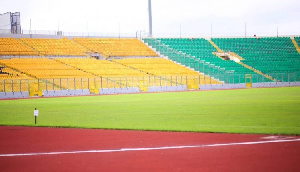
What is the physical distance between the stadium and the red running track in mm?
27

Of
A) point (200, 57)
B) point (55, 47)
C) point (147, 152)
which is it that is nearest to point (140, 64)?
point (200, 57)

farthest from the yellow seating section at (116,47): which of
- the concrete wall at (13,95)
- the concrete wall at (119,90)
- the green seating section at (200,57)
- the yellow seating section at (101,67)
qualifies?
the concrete wall at (13,95)

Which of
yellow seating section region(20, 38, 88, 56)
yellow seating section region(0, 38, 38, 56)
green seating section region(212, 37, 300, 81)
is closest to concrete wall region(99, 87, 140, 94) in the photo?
yellow seating section region(20, 38, 88, 56)

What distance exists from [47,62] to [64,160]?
57208mm

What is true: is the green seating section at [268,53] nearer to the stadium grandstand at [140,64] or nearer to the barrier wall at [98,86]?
the stadium grandstand at [140,64]

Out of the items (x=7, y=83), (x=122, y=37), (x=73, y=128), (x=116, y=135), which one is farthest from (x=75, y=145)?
(x=122, y=37)

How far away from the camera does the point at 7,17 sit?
76.7 m

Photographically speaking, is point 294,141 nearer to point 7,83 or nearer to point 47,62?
point 7,83

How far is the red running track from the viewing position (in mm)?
10078

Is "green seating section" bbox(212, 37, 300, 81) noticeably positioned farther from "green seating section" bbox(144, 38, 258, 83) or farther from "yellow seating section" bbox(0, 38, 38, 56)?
"yellow seating section" bbox(0, 38, 38, 56)

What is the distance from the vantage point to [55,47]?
7594cm

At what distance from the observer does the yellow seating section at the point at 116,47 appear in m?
79.4

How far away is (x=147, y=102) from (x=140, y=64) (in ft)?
129

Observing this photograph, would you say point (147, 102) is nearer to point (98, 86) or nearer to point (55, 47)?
point (98, 86)
